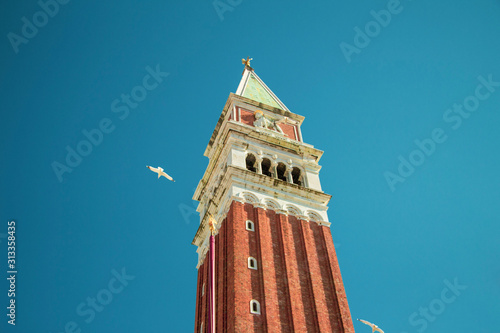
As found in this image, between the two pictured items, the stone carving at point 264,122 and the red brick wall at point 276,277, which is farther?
the stone carving at point 264,122

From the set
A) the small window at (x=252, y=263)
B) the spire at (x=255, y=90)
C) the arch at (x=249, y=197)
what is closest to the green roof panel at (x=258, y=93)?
the spire at (x=255, y=90)

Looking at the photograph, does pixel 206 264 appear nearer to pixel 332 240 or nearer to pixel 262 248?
pixel 262 248

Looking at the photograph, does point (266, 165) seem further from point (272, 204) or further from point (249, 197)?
point (249, 197)

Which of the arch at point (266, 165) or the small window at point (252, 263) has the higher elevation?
the arch at point (266, 165)

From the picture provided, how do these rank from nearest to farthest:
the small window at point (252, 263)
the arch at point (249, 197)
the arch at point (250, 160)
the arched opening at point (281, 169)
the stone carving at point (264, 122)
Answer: the small window at point (252, 263) → the arch at point (249, 197) → the arch at point (250, 160) → the arched opening at point (281, 169) → the stone carving at point (264, 122)

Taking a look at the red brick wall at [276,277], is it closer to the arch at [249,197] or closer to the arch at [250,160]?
the arch at [249,197]

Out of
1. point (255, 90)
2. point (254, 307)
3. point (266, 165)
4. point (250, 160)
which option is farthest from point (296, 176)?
point (255, 90)

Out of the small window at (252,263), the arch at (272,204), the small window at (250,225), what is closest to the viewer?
the small window at (252,263)

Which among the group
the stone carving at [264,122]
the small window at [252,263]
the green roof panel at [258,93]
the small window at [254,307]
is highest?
the green roof panel at [258,93]
